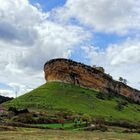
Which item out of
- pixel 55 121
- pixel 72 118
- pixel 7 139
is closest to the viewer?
pixel 7 139

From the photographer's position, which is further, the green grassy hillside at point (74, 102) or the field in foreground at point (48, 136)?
the green grassy hillside at point (74, 102)

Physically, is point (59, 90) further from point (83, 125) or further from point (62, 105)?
point (83, 125)

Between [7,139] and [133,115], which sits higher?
[133,115]

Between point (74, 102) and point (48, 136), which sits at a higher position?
point (74, 102)

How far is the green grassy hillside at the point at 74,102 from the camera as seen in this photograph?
152 metres

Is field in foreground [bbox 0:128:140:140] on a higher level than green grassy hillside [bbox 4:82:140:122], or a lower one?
lower

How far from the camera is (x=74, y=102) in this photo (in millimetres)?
165125

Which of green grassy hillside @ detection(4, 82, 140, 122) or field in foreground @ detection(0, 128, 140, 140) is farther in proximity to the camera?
green grassy hillside @ detection(4, 82, 140, 122)

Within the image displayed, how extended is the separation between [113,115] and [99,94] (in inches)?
1352

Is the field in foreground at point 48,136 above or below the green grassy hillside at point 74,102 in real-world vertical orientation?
below

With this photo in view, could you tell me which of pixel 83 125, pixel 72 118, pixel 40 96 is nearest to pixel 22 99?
pixel 40 96

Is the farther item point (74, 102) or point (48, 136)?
point (74, 102)

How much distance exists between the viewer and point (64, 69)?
7721 inches

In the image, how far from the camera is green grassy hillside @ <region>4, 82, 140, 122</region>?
152375 mm
